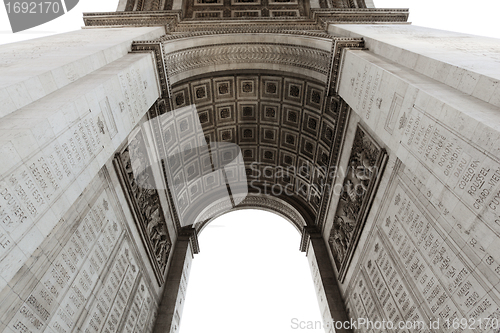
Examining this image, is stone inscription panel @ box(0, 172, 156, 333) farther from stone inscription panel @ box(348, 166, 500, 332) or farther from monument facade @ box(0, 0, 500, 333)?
stone inscription panel @ box(348, 166, 500, 332)

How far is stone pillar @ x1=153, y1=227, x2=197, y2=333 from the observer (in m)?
10.6

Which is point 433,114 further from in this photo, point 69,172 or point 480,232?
point 69,172

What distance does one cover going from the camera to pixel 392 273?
25.2 feet

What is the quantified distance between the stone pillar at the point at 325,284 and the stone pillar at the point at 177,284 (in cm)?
582

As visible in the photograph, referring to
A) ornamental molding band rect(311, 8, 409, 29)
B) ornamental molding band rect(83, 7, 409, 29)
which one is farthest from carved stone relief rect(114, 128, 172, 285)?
ornamental molding band rect(311, 8, 409, 29)

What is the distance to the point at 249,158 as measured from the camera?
15.5 meters

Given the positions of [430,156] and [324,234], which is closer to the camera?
[430,156]

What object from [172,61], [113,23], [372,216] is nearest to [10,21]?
[113,23]

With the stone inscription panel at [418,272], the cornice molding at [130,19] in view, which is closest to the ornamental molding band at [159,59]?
the cornice molding at [130,19]

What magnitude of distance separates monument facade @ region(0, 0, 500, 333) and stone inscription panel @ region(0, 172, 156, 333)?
0.15 feet

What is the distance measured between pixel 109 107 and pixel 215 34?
6.68 meters

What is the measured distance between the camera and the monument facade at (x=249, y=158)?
473 centimetres

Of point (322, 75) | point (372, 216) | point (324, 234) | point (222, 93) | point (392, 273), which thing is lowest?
point (392, 273)

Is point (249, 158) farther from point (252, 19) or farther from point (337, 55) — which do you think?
point (337, 55)
